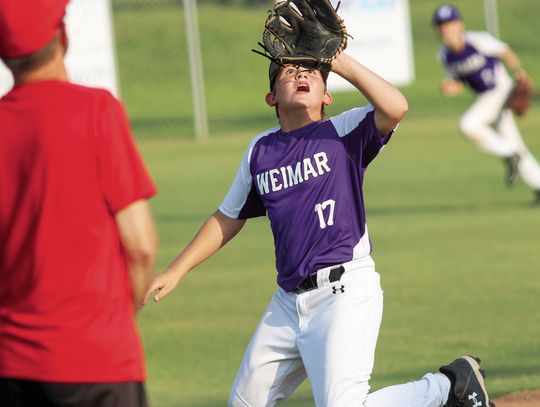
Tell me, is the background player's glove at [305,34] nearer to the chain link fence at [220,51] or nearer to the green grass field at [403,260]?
the green grass field at [403,260]

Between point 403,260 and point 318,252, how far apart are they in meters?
6.22

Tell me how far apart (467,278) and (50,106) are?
285 inches

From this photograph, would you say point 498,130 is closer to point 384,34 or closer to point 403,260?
point 403,260

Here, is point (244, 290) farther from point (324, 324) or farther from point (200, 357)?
point (324, 324)

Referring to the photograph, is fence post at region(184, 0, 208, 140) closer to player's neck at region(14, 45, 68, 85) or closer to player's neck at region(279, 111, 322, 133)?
player's neck at region(279, 111, 322, 133)

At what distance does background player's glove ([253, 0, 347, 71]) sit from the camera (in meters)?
4.96

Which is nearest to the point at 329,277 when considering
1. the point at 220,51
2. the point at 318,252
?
the point at 318,252

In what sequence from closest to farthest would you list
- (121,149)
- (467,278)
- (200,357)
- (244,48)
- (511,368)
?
1. (121,149)
2. (511,368)
3. (200,357)
4. (467,278)
5. (244,48)

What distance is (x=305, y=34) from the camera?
16.7 ft

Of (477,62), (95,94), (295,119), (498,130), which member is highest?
(95,94)

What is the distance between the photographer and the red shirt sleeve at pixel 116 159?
3529 millimetres

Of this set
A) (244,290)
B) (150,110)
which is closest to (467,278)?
(244,290)

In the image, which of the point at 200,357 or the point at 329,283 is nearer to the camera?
the point at 329,283

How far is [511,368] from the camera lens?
24.6 feet
